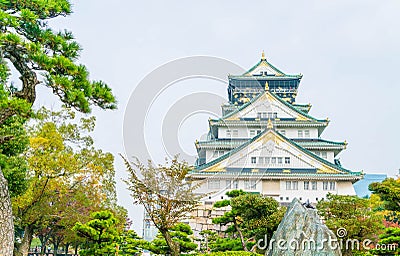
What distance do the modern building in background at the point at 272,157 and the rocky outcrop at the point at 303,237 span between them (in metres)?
12.2

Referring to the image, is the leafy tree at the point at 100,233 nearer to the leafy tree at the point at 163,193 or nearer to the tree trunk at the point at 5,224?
the leafy tree at the point at 163,193

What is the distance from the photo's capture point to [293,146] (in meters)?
22.7

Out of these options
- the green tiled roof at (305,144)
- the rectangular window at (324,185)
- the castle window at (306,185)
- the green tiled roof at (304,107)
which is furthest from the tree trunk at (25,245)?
the green tiled roof at (304,107)

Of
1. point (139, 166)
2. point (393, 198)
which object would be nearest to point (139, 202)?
point (139, 166)

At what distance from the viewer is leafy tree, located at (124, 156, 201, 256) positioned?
35.2ft

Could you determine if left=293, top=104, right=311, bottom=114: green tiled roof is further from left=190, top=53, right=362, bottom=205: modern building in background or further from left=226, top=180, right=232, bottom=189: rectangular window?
left=226, top=180, right=232, bottom=189: rectangular window

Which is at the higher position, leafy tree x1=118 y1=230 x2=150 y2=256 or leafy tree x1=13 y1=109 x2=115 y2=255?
leafy tree x1=13 y1=109 x2=115 y2=255

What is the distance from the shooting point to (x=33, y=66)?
6324 mm

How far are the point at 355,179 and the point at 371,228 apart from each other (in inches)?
451

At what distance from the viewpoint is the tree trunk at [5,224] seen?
5.76 m

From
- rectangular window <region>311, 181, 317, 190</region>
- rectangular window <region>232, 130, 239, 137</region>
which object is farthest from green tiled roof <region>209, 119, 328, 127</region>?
rectangular window <region>311, 181, 317, 190</region>

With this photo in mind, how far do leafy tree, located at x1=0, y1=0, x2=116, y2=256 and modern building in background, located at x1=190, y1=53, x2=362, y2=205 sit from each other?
13.5 meters

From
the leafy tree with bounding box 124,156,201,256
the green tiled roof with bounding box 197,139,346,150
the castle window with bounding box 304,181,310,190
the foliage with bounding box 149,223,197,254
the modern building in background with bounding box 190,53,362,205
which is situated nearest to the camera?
the leafy tree with bounding box 124,156,201,256

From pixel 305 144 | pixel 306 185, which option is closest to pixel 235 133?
pixel 305 144
